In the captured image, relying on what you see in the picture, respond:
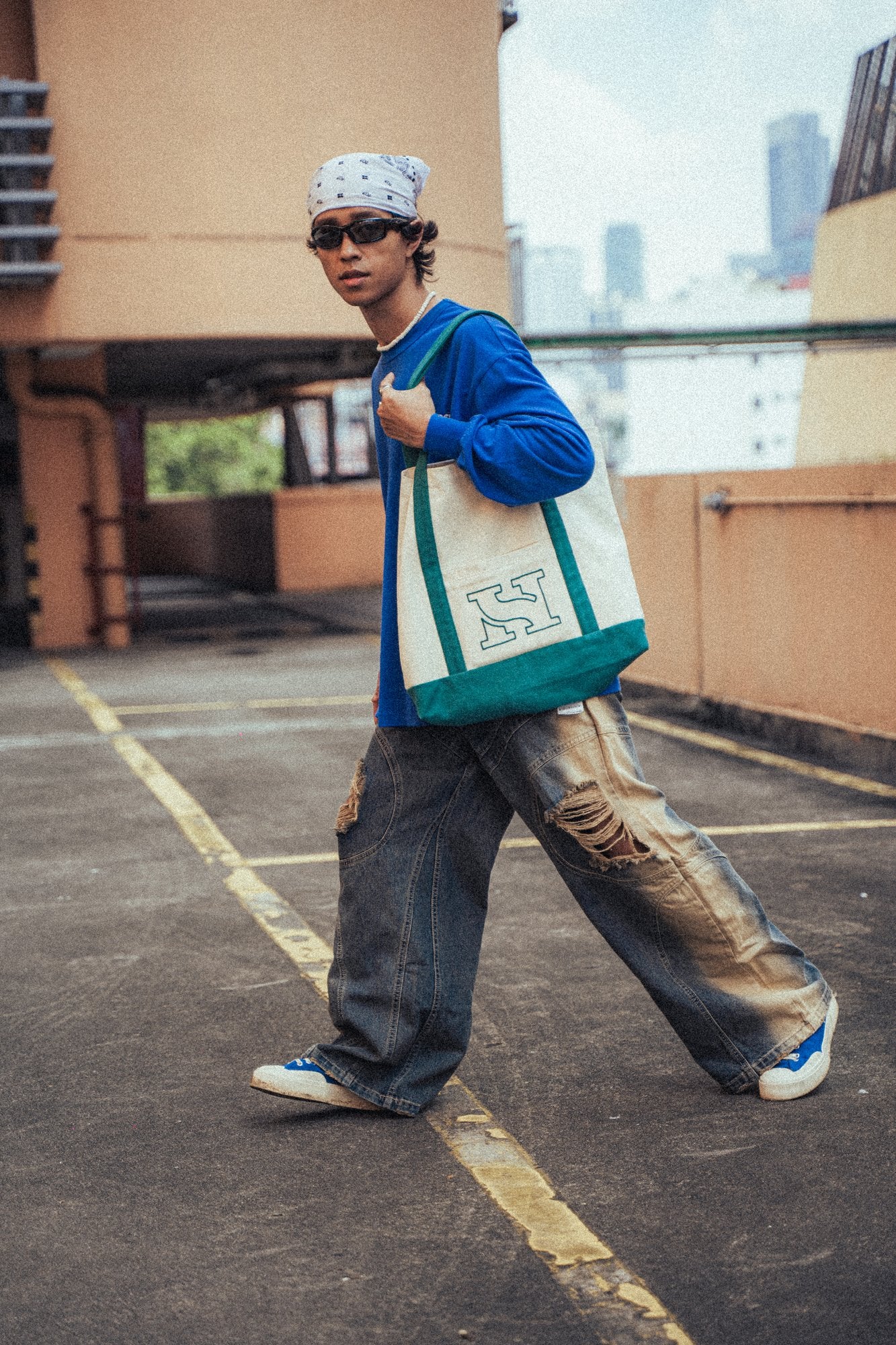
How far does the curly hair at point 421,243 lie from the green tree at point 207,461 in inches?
3080

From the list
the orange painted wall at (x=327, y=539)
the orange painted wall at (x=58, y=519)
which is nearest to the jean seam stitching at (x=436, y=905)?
the orange painted wall at (x=58, y=519)

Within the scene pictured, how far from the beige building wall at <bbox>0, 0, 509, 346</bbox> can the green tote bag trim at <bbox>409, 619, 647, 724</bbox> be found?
1148 centimetres

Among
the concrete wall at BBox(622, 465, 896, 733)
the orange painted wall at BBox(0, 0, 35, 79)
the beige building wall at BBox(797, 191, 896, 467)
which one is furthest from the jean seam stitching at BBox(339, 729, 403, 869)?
the beige building wall at BBox(797, 191, 896, 467)

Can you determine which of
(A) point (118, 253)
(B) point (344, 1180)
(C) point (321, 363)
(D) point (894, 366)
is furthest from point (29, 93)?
(D) point (894, 366)

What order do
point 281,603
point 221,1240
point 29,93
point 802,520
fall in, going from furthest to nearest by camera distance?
point 281,603, point 29,93, point 802,520, point 221,1240

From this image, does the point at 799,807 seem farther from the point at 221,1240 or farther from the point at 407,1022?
the point at 221,1240

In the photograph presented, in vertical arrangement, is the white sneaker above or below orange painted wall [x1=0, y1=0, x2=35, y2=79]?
below

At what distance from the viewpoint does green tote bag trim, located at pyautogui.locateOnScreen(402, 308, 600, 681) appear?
3.12 m

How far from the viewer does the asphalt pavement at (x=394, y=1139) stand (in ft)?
8.62

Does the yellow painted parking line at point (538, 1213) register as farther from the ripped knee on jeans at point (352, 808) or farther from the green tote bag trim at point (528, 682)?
the green tote bag trim at point (528, 682)

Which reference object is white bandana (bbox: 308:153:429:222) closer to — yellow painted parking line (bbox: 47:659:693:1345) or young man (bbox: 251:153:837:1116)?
young man (bbox: 251:153:837:1116)

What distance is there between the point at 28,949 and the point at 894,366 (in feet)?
86.9

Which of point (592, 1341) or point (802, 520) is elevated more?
point (802, 520)

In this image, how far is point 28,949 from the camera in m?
4.96
